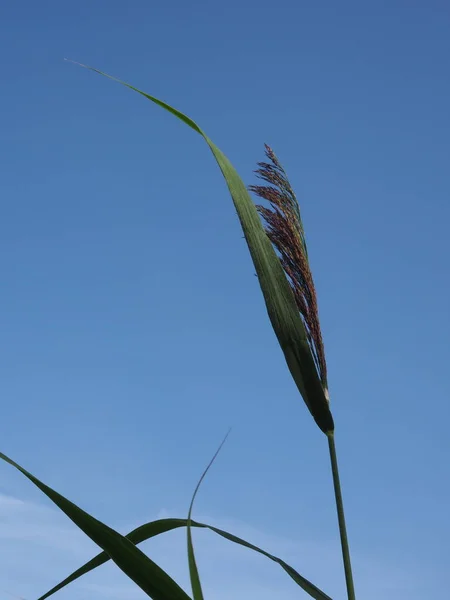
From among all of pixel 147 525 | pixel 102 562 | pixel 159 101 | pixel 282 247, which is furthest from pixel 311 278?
pixel 102 562

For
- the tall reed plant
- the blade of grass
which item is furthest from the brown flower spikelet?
the blade of grass

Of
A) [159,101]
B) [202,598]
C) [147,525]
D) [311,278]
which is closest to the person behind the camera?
[202,598]

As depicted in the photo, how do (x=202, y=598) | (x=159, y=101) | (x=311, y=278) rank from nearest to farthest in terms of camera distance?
(x=202, y=598) < (x=159, y=101) < (x=311, y=278)

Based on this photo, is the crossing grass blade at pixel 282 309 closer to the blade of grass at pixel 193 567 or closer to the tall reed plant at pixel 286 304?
the tall reed plant at pixel 286 304

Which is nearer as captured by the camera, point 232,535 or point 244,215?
point 232,535

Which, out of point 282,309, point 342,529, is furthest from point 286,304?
point 342,529

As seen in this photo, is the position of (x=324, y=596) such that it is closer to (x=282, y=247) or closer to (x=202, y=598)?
(x=202, y=598)

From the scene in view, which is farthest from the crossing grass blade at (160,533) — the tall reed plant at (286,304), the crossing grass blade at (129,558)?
the crossing grass blade at (129,558)
